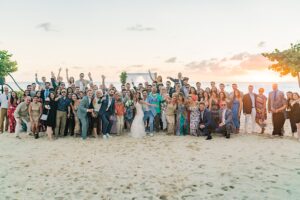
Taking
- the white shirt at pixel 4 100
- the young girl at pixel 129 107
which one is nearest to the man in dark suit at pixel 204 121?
the young girl at pixel 129 107

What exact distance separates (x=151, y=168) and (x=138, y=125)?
4168 mm

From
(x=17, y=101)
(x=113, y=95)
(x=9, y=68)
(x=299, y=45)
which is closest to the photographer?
(x=113, y=95)

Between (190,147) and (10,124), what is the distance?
804cm

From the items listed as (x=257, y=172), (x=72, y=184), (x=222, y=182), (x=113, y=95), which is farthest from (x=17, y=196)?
(x=113, y=95)

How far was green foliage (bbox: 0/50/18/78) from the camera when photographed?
36875 millimetres

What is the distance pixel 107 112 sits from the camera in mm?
11367

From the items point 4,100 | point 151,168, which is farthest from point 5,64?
point 151,168

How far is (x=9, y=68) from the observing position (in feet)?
124

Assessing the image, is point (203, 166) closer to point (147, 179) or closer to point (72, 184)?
point (147, 179)

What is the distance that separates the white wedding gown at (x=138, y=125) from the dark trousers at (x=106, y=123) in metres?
0.88

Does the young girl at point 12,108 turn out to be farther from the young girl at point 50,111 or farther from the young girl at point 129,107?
the young girl at point 129,107

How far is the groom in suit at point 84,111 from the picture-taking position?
10961 millimetres

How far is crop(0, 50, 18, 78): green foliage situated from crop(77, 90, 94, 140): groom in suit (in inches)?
1180

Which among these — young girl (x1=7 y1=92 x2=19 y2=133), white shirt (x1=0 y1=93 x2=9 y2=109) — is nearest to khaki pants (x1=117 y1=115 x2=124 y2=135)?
young girl (x1=7 y1=92 x2=19 y2=133)
